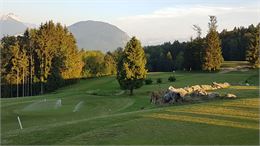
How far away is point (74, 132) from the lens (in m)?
19.9

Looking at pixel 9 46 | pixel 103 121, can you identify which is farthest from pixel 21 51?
pixel 103 121

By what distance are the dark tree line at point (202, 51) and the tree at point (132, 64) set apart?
37.8 m

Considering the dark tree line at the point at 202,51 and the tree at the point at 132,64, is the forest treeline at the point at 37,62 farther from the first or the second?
the tree at the point at 132,64

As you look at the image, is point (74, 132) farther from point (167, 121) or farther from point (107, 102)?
point (107, 102)

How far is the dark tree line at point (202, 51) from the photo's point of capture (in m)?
87.8

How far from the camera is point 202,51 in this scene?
92125 mm

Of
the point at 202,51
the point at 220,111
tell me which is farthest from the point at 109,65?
the point at 220,111

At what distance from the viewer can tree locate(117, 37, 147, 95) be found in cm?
5441

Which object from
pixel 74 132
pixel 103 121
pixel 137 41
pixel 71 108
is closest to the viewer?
pixel 74 132

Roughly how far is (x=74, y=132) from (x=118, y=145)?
4.10 metres

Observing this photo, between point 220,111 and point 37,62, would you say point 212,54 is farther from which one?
point 220,111

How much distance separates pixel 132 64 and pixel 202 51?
40859 millimetres

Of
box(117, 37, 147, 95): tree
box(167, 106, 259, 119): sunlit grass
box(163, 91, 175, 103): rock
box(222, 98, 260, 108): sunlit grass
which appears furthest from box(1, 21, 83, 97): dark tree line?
box(167, 106, 259, 119): sunlit grass

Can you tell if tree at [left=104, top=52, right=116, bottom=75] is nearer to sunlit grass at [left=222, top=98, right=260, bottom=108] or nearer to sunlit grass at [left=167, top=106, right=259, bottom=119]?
sunlit grass at [left=222, top=98, right=260, bottom=108]
